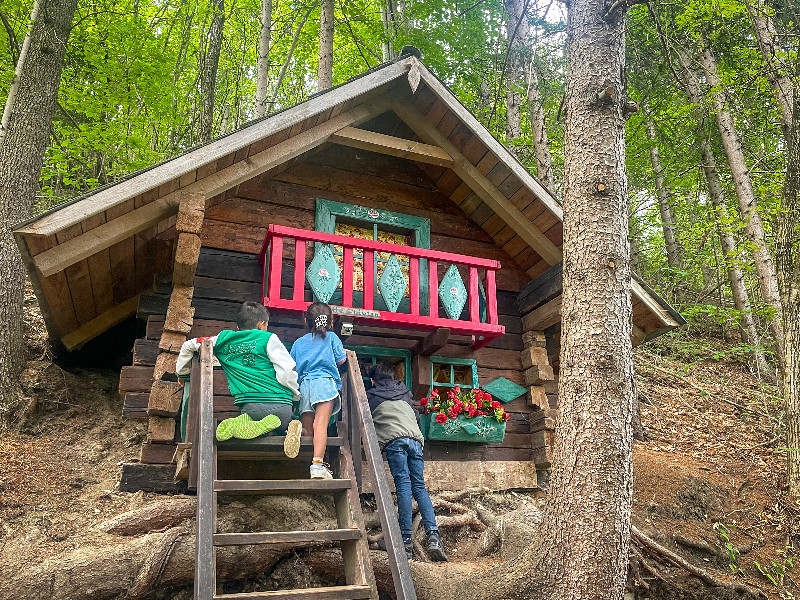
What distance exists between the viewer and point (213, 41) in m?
13.3

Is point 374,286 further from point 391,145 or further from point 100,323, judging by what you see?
point 100,323

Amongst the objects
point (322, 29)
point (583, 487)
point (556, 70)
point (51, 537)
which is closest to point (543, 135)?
point (322, 29)

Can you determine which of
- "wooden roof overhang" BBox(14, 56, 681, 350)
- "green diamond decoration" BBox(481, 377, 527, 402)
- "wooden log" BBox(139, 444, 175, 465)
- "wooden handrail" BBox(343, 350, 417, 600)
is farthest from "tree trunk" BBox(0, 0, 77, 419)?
"green diamond decoration" BBox(481, 377, 527, 402)

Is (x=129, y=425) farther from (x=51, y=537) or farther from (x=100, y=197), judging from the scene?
(x=100, y=197)

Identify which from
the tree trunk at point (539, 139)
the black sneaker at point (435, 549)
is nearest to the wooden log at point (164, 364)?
A: the black sneaker at point (435, 549)

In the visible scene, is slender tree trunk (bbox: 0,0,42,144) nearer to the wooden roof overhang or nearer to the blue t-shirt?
the wooden roof overhang

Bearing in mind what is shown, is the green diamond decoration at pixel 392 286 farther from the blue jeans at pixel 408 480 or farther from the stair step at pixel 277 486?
the stair step at pixel 277 486

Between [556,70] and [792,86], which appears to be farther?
[556,70]

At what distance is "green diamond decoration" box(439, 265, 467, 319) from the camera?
703 cm

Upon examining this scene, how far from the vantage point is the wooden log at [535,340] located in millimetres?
8076

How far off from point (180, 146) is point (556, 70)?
11096 millimetres

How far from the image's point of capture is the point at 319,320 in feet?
17.3

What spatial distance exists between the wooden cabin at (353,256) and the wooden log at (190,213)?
16mm

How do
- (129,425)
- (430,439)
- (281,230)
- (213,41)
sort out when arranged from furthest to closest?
1. (213,41)
2. (129,425)
3. (430,439)
4. (281,230)
